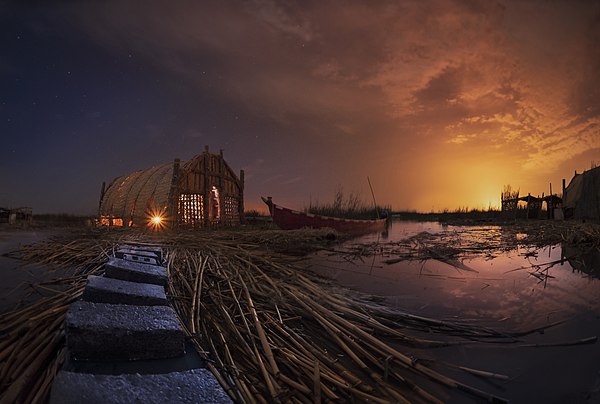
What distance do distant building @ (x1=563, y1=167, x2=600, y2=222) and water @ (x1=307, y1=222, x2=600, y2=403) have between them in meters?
19.3

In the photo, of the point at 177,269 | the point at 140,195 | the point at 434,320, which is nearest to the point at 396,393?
the point at 434,320

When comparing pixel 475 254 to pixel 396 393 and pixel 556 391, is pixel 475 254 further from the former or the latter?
pixel 396 393

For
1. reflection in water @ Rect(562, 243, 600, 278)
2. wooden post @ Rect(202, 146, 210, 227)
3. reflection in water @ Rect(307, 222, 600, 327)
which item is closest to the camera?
reflection in water @ Rect(307, 222, 600, 327)

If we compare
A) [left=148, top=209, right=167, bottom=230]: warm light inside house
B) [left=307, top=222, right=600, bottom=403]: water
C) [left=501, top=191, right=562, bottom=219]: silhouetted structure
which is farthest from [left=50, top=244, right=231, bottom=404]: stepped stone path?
[left=501, top=191, right=562, bottom=219]: silhouetted structure

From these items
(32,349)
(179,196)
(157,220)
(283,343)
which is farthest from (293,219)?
(32,349)

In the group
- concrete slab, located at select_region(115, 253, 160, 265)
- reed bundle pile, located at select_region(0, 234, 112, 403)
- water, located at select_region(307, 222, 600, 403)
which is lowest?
water, located at select_region(307, 222, 600, 403)

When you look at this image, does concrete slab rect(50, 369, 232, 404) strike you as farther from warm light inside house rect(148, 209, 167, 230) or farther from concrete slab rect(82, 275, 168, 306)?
warm light inside house rect(148, 209, 167, 230)

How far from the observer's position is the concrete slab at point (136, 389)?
1.28 metres

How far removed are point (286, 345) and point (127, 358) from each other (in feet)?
3.40

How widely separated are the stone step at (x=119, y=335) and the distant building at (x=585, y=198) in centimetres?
2783

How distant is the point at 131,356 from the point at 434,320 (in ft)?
8.32

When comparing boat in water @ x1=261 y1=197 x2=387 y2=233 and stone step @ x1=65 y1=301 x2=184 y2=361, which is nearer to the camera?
stone step @ x1=65 y1=301 x2=184 y2=361

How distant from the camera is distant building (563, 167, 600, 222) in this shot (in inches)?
815

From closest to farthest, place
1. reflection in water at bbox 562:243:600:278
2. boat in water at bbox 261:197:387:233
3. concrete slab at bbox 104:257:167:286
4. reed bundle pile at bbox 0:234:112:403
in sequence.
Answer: reed bundle pile at bbox 0:234:112:403 < concrete slab at bbox 104:257:167:286 < reflection in water at bbox 562:243:600:278 < boat in water at bbox 261:197:387:233
